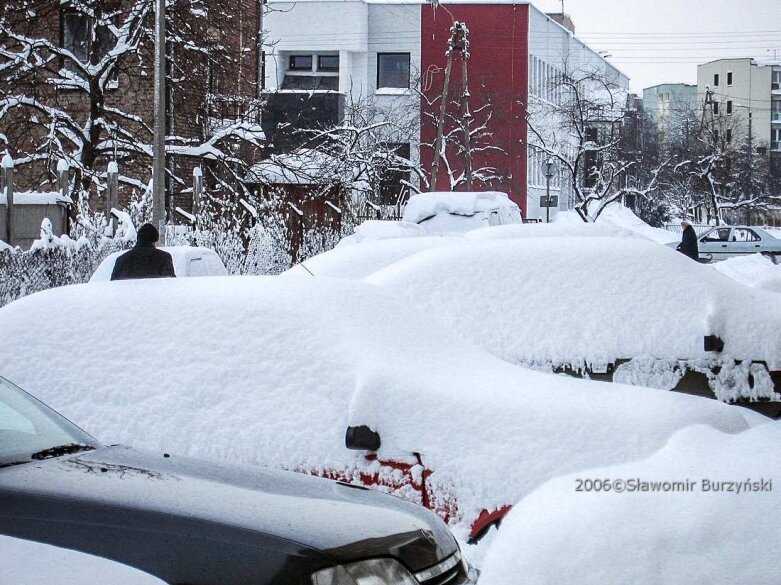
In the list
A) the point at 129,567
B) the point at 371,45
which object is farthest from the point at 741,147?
the point at 129,567

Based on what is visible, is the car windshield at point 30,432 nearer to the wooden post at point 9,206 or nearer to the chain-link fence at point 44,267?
the chain-link fence at point 44,267

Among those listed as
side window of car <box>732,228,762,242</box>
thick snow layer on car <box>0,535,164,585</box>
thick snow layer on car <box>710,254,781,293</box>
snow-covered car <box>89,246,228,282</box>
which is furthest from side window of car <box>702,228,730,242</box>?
thick snow layer on car <box>0,535,164,585</box>

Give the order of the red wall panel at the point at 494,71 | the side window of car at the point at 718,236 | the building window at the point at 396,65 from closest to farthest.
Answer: the side window of car at the point at 718,236, the red wall panel at the point at 494,71, the building window at the point at 396,65

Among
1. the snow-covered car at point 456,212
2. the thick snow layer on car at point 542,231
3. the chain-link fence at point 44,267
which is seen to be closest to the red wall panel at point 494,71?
the snow-covered car at point 456,212

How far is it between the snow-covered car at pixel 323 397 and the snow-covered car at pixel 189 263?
760 centimetres

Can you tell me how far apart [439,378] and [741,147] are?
83.5 meters

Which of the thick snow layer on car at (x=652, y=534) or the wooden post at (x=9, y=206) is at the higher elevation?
the wooden post at (x=9, y=206)

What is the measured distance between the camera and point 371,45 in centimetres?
5928

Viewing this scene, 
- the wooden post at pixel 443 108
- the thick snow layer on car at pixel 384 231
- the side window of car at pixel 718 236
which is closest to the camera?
the thick snow layer on car at pixel 384 231

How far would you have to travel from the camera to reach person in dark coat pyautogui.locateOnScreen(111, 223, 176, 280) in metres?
11.2

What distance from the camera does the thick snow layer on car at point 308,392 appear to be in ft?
16.5

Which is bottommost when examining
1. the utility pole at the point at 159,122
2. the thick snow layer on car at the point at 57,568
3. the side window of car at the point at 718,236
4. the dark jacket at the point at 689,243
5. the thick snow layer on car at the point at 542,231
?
the side window of car at the point at 718,236

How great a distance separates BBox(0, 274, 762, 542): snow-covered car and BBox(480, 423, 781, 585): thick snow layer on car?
2.36 ft

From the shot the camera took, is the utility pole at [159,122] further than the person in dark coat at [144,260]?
Yes
